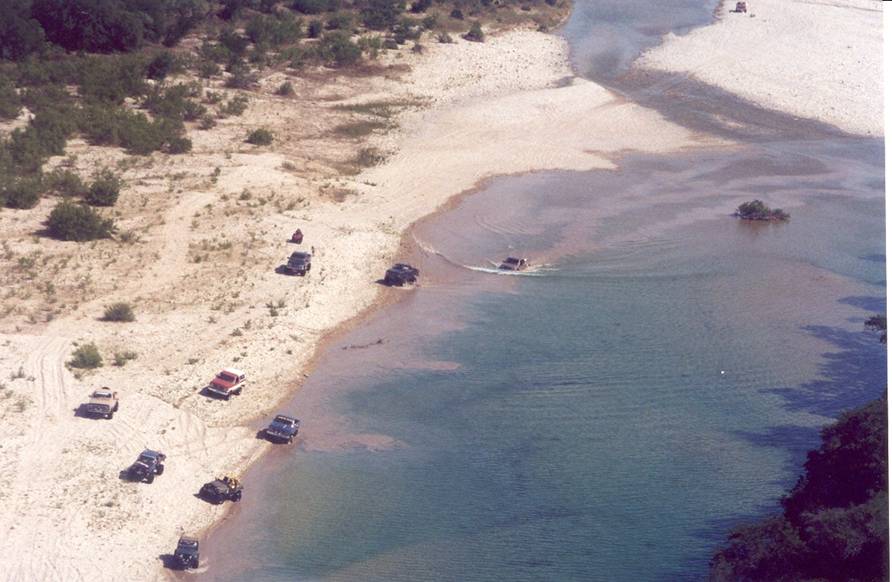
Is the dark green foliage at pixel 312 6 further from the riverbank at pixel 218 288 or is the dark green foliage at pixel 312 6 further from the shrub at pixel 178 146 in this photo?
the shrub at pixel 178 146

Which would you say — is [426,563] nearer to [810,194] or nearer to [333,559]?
[333,559]

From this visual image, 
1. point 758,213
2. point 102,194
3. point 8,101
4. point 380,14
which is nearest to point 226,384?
point 102,194

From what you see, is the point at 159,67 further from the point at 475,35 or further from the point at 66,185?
the point at 475,35

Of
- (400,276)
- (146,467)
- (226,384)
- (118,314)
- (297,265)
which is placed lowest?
(146,467)

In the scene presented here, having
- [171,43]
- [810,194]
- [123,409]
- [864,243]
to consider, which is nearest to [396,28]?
[171,43]

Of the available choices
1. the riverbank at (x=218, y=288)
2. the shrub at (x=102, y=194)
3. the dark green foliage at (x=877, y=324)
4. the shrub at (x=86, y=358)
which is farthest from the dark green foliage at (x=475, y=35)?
the shrub at (x=86, y=358)

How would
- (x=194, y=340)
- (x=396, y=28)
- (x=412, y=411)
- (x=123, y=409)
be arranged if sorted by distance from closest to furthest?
(x=123, y=409) < (x=412, y=411) < (x=194, y=340) < (x=396, y=28)
